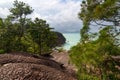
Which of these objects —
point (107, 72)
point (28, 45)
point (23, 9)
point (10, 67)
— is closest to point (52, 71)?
point (10, 67)

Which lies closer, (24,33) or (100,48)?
(100,48)

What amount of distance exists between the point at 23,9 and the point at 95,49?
85.8 feet

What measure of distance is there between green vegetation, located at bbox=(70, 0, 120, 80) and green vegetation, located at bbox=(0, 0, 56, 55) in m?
18.6

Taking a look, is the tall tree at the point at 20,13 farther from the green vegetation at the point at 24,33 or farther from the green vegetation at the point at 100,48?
the green vegetation at the point at 100,48

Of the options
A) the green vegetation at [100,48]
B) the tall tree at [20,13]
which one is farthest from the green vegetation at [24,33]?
the green vegetation at [100,48]

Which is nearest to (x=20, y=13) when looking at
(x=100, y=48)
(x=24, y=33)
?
(x=24, y=33)

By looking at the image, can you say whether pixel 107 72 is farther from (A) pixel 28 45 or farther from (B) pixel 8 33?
(A) pixel 28 45

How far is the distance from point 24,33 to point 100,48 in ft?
86.6

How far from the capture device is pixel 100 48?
36.6ft

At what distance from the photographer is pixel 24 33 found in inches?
1443

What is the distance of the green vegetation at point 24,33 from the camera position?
1227 inches

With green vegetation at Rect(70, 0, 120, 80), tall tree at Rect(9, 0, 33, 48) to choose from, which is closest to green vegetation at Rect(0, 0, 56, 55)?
tall tree at Rect(9, 0, 33, 48)

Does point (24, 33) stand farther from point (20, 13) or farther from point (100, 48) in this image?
point (100, 48)

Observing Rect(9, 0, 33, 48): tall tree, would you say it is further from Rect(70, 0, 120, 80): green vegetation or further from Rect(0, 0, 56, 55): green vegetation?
Rect(70, 0, 120, 80): green vegetation
